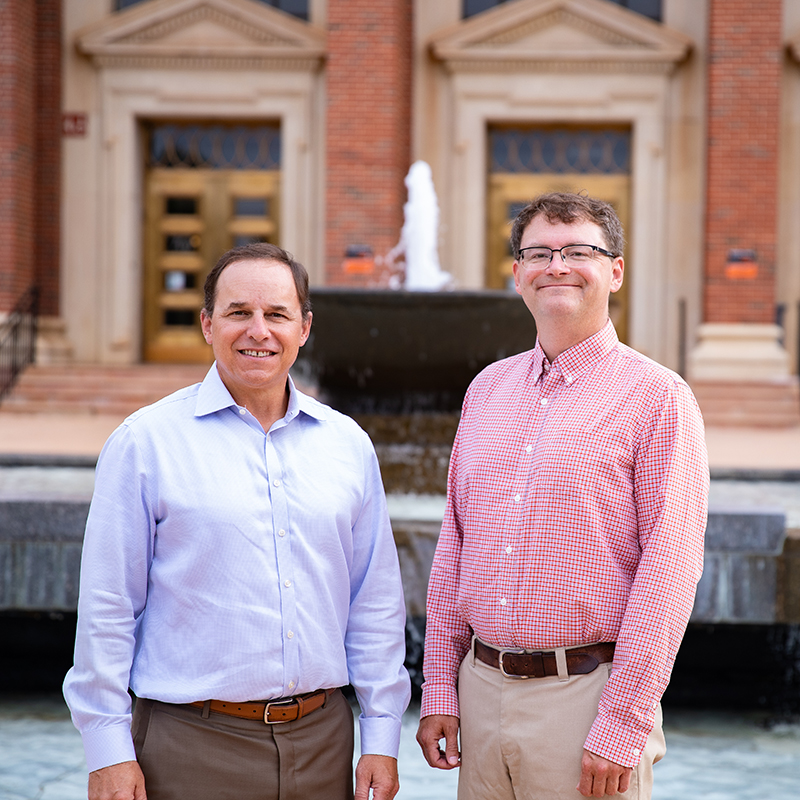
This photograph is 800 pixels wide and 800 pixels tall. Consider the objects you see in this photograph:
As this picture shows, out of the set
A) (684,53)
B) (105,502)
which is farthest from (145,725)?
(684,53)

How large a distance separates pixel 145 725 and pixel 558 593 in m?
0.89

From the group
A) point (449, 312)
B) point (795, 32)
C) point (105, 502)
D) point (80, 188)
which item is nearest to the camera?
point (105, 502)

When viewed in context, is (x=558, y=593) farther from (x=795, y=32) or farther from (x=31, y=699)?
(x=795, y=32)

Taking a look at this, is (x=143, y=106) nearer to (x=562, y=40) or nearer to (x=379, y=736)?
(x=562, y=40)

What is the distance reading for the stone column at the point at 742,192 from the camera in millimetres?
13258

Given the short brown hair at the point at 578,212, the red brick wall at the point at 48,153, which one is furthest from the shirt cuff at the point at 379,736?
the red brick wall at the point at 48,153

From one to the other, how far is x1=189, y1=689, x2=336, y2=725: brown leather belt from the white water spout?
9.12m

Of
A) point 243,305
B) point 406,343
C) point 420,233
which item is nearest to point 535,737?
point 243,305

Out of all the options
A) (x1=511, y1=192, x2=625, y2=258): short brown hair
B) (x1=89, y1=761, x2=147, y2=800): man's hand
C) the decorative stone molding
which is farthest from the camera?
the decorative stone molding

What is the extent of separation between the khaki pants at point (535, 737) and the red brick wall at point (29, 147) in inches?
512

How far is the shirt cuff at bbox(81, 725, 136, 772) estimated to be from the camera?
206 cm

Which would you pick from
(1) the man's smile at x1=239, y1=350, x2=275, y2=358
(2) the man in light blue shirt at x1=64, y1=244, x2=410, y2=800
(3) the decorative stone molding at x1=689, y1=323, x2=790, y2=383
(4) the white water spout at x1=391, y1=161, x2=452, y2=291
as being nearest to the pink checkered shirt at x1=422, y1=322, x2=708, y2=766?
(2) the man in light blue shirt at x1=64, y1=244, x2=410, y2=800

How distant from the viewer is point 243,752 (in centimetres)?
215

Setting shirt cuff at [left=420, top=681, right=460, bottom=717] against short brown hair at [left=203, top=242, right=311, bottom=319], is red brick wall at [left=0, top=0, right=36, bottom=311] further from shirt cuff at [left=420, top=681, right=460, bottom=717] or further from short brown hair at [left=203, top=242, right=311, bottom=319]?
shirt cuff at [left=420, top=681, right=460, bottom=717]
